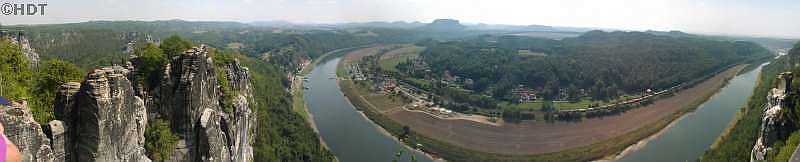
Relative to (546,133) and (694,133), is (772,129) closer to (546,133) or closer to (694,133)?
(546,133)

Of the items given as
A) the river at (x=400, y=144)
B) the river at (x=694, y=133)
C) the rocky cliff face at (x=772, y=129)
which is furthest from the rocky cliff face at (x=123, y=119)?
the river at (x=694, y=133)

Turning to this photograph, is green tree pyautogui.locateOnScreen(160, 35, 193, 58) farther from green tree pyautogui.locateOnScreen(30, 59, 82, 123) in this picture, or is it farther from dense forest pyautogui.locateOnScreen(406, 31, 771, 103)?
dense forest pyautogui.locateOnScreen(406, 31, 771, 103)

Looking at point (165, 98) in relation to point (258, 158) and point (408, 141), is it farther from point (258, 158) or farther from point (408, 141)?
point (408, 141)

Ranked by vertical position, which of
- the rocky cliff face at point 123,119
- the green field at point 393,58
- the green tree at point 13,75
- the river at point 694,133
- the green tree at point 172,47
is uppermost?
the green tree at point 172,47

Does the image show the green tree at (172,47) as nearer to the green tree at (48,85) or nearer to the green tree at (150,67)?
the green tree at (150,67)

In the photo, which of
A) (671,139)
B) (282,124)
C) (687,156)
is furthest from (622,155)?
(282,124)
